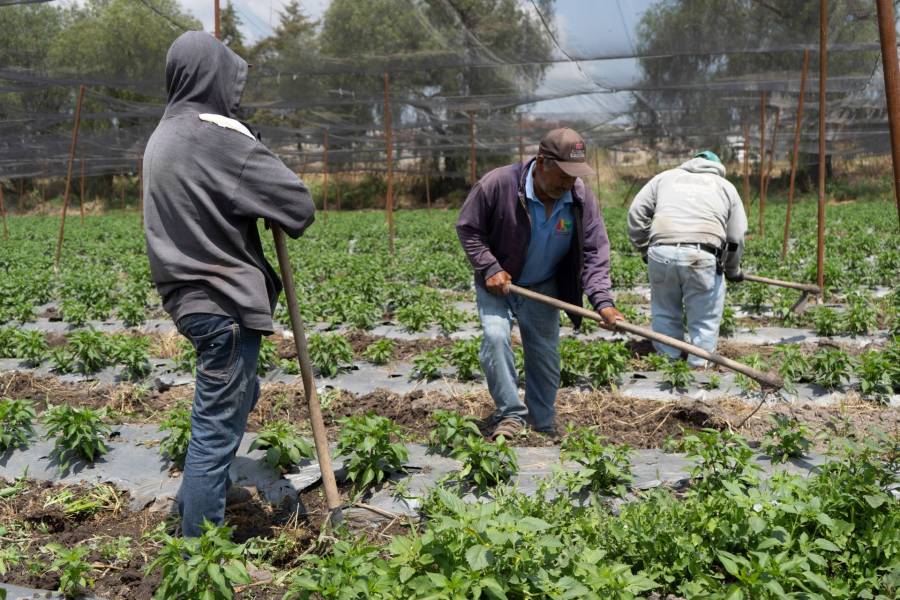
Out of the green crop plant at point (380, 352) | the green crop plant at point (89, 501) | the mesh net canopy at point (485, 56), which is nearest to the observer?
the green crop plant at point (89, 501)

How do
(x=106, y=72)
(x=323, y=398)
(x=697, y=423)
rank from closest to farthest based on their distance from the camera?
(x=697, y=423), (x=323, y=398), (x=106, y=72)

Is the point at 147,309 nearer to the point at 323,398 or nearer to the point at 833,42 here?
the point at 323,398

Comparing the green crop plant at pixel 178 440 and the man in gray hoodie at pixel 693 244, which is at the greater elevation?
the man in gray hoodie at pixel 693 244

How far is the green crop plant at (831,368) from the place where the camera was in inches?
198

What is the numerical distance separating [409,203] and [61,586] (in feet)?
120

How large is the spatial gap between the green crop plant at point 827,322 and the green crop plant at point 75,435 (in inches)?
228

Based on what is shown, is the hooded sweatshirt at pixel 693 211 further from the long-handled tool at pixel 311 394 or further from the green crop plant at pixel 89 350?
the green crop plant at pixel 89 350

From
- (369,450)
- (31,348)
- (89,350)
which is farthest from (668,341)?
(31,348)

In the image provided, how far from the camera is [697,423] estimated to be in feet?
15.2

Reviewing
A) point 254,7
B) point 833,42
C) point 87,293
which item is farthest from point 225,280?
point 833,42

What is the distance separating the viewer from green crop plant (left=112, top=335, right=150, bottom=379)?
566 cm

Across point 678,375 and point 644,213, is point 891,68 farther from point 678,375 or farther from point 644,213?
point 644,213

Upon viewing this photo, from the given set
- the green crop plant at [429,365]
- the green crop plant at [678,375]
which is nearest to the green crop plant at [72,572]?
the green crop plant at [429,365]

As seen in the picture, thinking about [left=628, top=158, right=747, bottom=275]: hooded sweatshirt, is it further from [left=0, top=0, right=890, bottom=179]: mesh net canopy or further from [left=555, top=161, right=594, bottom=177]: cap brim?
[left=0, top=0, right=890, bottom=179]: mesh net canopy
